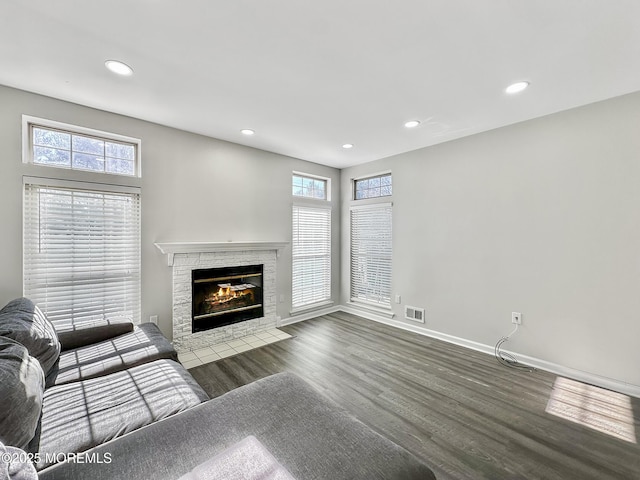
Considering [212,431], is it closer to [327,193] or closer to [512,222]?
[512,222]

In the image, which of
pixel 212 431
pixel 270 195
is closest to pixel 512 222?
pixel 270 195

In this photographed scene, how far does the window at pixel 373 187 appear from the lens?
4.53 meters

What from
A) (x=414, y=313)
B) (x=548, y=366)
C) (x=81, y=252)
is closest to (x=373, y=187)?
(x=414, y=313)

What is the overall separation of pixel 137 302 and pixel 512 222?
4321 millimetres

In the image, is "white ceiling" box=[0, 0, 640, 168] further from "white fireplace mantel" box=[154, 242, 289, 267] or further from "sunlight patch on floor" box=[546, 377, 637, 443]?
"sunlight patch on floor" box=[546, 377, 637, 443]

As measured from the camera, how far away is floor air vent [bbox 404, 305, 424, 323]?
13.1 feet

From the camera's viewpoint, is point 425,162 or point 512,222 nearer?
point 512,222

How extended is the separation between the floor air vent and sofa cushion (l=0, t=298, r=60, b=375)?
388 cm

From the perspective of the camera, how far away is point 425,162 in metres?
3.95

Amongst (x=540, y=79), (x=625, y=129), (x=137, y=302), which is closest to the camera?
(x=540, y=79)

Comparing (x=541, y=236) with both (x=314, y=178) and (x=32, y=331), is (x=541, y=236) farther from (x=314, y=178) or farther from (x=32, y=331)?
(x=32, y=331)

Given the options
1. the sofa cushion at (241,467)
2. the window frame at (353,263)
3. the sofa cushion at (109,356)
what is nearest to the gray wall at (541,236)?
the window frame at (353,263)

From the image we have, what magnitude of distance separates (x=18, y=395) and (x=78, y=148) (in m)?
2.55

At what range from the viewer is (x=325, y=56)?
1987 millimetres
